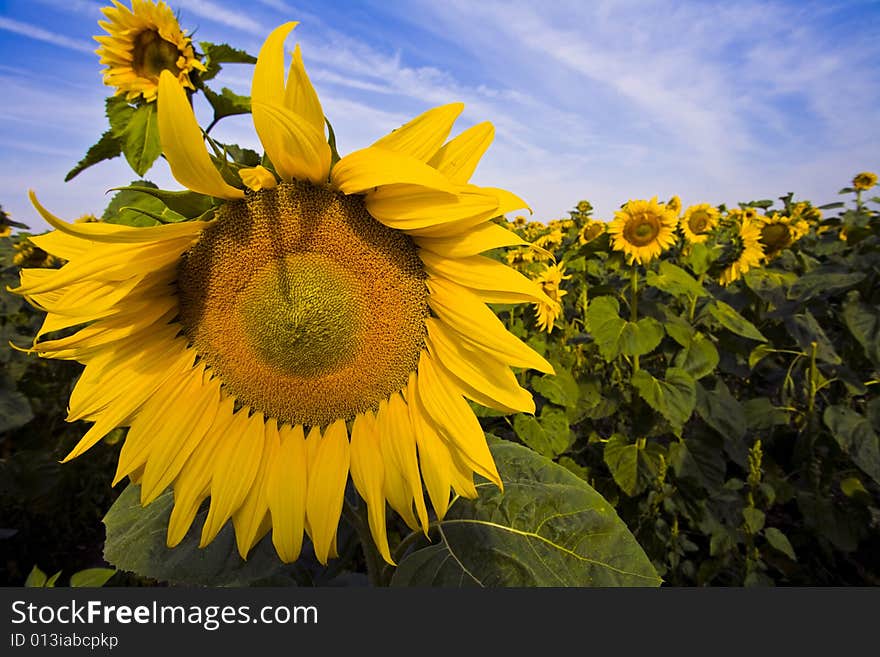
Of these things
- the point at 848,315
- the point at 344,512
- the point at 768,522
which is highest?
the point at 848,315

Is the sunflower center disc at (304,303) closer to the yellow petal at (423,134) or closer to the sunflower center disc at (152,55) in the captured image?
the yellow petal at (423,134)

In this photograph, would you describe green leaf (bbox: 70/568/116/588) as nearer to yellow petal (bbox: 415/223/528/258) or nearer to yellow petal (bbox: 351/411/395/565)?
yellow petal (bbox: 351/411/395/565)

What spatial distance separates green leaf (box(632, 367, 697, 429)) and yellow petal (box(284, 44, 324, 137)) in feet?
8.33

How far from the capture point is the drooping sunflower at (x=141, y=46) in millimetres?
1445

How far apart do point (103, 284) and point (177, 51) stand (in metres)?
0.90

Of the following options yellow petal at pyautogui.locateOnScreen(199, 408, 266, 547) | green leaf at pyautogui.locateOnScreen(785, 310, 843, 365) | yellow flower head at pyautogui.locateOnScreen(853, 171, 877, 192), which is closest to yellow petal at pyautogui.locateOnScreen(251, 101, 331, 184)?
yellow petal at pyautogui.locateOnScreen(199, 408, 266, 547)

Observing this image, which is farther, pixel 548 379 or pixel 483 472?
pixel 548 379

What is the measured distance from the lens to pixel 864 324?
293cm

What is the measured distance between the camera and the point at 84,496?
410 centimetres

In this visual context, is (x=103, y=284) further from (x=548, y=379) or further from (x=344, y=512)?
(x=548, y=379)

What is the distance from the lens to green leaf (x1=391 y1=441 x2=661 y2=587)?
3.46ft

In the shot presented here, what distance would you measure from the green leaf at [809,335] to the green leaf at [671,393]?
762 mm

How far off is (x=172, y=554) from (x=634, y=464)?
245cm

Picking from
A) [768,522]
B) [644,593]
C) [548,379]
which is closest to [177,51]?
[644,593]
